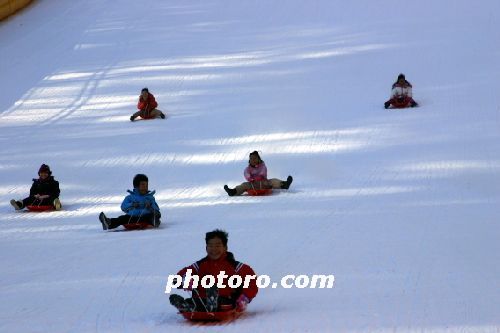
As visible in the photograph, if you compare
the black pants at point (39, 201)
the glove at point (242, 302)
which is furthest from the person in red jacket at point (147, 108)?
the glove at point (242, 302)

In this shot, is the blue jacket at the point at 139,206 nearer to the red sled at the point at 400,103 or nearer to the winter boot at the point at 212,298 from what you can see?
the winter boot at the point at 212,298

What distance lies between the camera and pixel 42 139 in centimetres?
1967

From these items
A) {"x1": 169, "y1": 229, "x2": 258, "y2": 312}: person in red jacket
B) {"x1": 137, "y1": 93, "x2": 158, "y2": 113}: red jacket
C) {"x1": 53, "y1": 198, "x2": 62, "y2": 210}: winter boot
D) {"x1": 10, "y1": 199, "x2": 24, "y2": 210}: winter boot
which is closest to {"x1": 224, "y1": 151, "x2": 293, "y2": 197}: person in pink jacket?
{"x1": 53, "y1": 198, "x2": 62, "y2": 210}: winter boot

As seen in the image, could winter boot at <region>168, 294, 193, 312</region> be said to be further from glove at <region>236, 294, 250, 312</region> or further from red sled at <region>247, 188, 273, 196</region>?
red sled at <region>247, 188, 273, 196</region>

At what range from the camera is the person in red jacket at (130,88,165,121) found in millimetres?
21172

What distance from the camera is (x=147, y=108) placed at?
21250mm

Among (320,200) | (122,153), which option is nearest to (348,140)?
(122,153)

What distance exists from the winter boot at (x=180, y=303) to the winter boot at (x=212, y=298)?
0.12 m

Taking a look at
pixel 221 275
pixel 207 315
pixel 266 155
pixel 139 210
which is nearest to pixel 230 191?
pixel 139 210

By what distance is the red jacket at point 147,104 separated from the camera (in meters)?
21.2

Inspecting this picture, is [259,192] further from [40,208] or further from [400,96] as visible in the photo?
[400,96]

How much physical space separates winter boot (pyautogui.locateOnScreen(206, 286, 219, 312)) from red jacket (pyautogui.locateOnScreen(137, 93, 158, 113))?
14198 millimetres

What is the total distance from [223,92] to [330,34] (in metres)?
6.50

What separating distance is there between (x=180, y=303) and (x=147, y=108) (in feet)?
47.0
